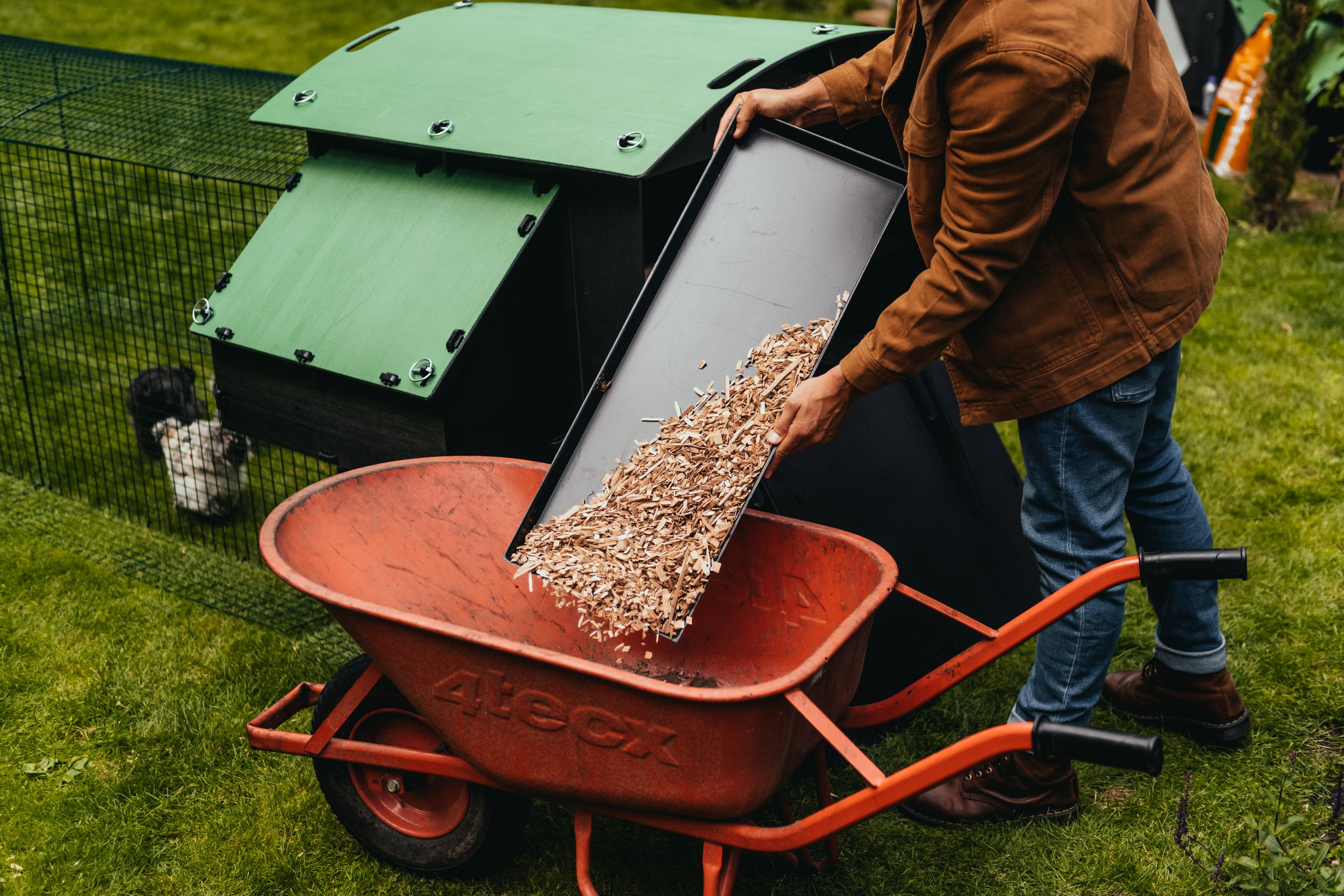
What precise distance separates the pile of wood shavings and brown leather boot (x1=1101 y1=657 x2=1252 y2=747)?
118cm

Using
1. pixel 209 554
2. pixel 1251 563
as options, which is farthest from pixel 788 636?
pixel 209 554

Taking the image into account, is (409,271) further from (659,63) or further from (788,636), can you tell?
(788,636)

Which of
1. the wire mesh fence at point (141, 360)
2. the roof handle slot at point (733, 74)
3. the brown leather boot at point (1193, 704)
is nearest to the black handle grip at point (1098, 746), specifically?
the brown leather boot at point (1193, 704)

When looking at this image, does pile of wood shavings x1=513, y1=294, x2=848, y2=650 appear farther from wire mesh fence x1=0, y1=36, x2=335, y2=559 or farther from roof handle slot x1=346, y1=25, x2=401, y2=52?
roof handle slot x1=346, y1=25, x2=401, y2=52

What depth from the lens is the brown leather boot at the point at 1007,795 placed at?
264 centimetres

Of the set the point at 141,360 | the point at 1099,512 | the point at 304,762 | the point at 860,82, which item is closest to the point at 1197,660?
the point at 1099,512

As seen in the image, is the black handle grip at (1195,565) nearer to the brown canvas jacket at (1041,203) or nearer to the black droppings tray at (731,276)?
the brown canvas jacket at (1041,203)

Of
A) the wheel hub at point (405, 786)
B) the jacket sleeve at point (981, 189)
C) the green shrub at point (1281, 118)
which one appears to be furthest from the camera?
the green shrub at point (1281, 118)

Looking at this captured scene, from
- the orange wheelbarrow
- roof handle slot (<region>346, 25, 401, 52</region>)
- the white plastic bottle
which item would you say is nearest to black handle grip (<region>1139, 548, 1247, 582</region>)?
the orange wheelbarrow

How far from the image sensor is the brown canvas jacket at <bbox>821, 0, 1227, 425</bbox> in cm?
180

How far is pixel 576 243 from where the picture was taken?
2916mm

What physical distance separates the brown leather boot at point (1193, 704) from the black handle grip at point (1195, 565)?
856mm

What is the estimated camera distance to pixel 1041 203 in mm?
1928

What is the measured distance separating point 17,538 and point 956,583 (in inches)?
126
